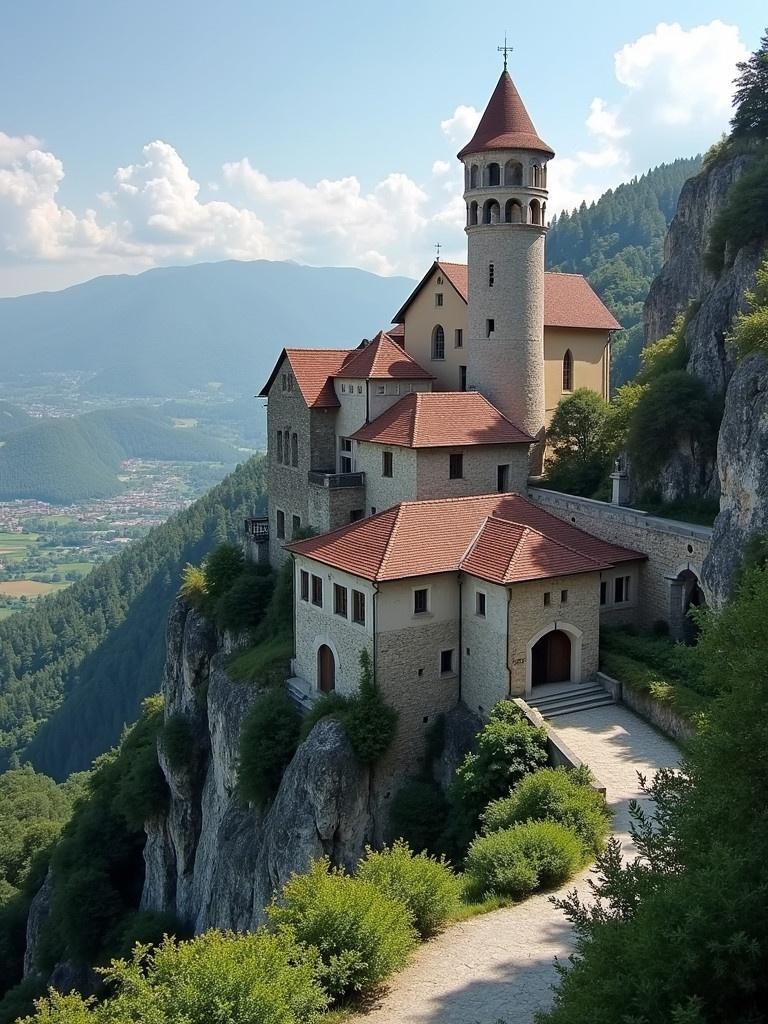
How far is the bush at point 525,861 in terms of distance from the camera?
776 inches

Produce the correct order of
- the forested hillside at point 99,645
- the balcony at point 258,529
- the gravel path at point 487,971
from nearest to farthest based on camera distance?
the gravel path at point 487,971 < the balcony at point 258,529 < the forested hillside at point 99,645

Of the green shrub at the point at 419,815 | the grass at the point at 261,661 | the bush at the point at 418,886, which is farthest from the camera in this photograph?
the grass at the point at 261,661

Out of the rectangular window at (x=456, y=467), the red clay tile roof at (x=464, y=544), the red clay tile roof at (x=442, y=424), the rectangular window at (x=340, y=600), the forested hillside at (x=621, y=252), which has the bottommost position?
the rectangular window at (x=340, y=600)

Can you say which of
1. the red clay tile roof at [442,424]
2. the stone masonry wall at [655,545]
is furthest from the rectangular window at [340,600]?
the stone masonry wall at [655,545]

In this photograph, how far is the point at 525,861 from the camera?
1986 centimetres

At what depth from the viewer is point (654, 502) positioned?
3731 centimetres

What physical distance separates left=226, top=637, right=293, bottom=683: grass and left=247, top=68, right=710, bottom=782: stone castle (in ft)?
5.85

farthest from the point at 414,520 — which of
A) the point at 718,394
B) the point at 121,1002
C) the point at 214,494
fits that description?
the point at 214,494

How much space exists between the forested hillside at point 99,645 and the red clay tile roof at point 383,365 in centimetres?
9986

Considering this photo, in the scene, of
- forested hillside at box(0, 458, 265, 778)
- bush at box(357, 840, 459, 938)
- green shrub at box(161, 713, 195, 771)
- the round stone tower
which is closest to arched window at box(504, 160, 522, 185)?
the round stone tower

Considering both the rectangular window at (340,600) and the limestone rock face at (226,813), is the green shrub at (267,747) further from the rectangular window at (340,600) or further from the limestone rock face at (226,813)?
the rectangular window at (340,600)

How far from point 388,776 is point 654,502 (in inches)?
601

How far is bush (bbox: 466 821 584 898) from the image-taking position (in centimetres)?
1972

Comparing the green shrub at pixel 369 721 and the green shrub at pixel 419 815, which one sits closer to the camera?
the green shrub at pixel 419 815
